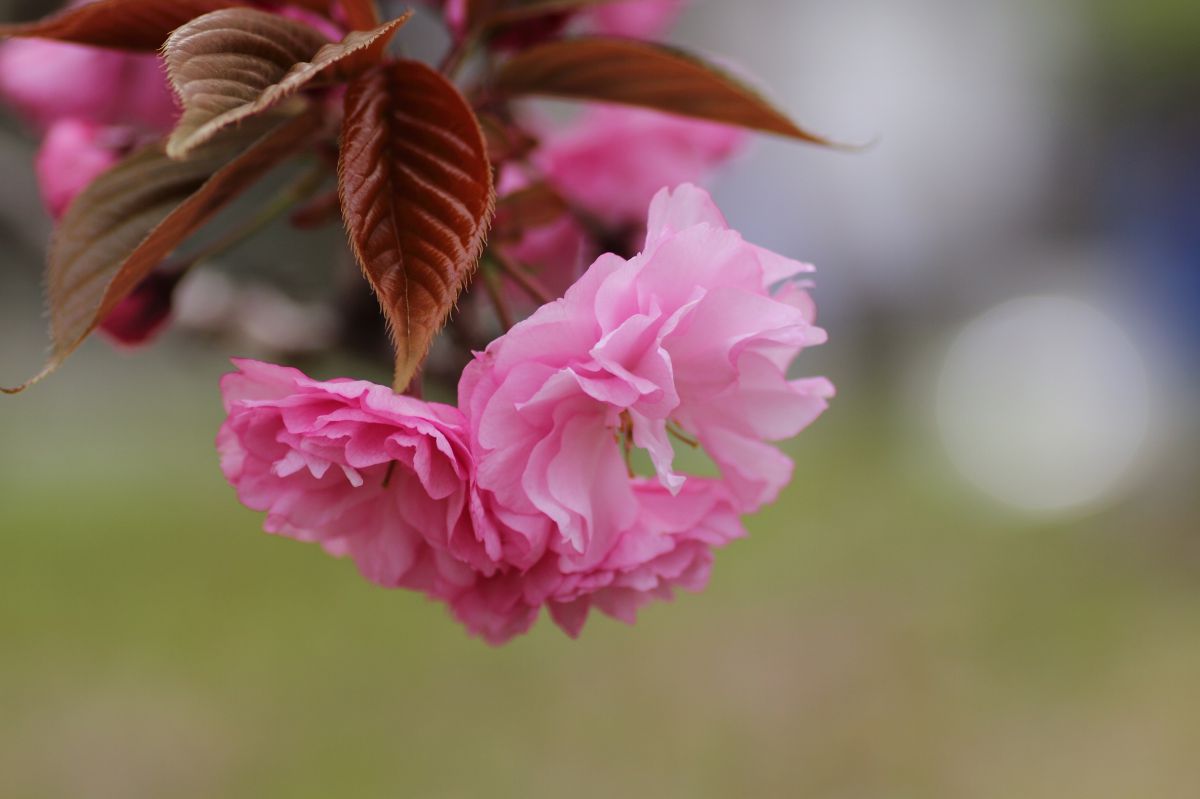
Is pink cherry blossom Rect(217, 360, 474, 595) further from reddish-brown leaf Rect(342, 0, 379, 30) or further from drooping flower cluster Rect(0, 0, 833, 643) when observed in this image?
reddish-brown leaf Rect(342, 0, 379, 30)

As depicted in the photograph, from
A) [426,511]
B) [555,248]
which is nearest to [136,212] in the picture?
[426,511]

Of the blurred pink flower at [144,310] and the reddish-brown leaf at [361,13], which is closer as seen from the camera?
the reddish-brown leaf at [361,13]

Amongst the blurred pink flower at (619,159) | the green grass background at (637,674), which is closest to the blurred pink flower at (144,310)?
the blurred pink flower at (619,159)

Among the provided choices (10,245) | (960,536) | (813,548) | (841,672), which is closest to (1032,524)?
(960,536)

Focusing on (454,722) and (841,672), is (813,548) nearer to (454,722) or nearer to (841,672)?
(841,672)

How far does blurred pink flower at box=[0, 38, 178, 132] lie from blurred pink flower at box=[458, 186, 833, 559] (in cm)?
50

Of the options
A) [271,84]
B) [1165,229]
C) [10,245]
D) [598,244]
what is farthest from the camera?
[1165,229]

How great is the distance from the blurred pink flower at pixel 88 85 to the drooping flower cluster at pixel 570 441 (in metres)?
0.44

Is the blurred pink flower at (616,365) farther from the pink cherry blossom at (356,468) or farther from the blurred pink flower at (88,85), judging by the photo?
the blurred pink flower at (88,85)

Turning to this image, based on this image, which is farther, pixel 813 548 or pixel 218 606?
pixel 813 548

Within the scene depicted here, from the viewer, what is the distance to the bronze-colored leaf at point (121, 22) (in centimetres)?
42

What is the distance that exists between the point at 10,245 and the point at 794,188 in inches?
240

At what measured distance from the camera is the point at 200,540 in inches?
131

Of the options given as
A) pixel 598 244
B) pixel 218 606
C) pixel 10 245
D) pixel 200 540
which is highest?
pixel 598 244
